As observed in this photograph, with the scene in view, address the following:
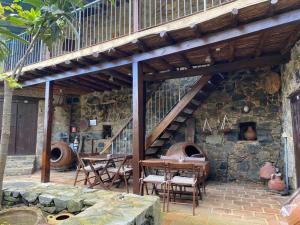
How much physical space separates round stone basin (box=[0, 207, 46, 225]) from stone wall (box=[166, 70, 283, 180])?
13.3ft

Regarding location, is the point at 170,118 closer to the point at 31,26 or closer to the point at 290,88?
the point at 290,88

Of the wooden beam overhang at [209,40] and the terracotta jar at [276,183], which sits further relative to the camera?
the terracotta jar at [276,183]

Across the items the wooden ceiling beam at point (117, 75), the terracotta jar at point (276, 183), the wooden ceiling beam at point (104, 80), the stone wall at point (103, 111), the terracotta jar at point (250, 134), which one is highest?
the wooden ceiling beam at point (104, 80)

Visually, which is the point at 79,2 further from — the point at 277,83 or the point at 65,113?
the point at 65,113

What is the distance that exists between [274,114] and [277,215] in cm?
253

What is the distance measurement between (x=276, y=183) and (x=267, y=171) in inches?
15.2

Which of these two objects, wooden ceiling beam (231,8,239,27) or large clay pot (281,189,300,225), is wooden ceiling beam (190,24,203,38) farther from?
large clay pot (281,189,300,225)

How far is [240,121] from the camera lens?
512 centimetres

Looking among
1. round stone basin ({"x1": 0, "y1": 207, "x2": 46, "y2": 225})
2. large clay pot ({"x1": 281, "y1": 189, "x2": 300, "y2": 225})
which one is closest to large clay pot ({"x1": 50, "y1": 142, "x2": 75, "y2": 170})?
round stone basin ({"x1": 0, "y1": 207, "x2": 46, "y2": 225})

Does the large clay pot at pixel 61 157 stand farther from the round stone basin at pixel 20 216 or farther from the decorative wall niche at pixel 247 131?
the decorative wall niche at pixel 247 131

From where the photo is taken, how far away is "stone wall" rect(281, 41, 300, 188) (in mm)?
3370

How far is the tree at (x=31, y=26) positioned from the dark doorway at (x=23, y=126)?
5.03 meters

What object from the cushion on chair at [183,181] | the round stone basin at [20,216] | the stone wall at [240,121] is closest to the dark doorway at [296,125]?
the stone wall at [240,121]

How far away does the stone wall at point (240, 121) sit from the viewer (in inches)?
190
